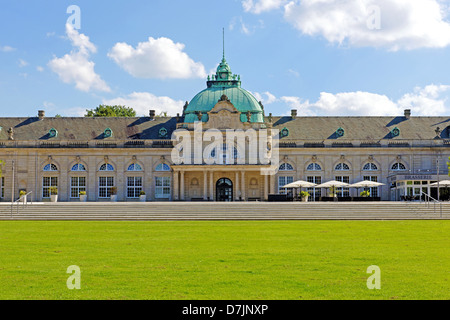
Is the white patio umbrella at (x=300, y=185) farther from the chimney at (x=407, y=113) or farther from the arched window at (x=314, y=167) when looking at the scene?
the chimney at (x=407, y=113)

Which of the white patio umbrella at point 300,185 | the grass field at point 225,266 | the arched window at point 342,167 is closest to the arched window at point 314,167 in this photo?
the arched window at point 342,167

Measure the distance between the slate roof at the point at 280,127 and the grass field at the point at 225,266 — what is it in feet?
152

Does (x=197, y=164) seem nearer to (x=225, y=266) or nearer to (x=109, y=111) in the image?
(x=109, y=111)

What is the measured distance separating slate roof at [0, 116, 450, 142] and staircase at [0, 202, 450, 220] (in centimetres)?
2662

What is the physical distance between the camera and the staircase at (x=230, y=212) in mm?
38938

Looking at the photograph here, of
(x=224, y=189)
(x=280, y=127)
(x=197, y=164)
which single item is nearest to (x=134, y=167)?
(x=197, y=164)

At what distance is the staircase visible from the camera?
128 ft

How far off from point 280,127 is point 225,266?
186 feet

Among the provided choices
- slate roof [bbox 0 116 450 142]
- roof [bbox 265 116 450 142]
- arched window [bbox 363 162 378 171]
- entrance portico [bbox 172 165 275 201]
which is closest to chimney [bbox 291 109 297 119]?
roof [bbox 265 116 450 142]

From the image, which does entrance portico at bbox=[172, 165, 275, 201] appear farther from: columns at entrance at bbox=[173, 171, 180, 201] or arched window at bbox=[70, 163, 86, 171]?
arched window at bbox=[70, 163, 86, 171]
